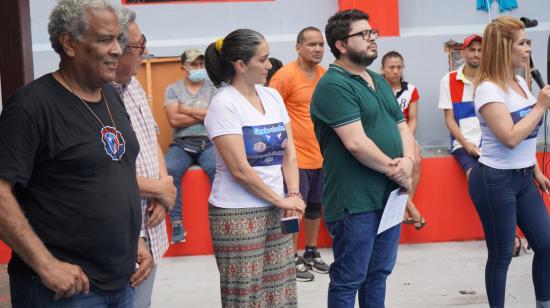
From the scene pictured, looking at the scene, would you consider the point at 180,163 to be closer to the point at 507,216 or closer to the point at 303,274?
the point at 303,274

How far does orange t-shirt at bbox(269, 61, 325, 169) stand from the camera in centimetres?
582

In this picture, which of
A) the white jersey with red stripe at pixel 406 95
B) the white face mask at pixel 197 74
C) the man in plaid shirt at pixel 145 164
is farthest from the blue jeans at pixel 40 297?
the white jersey with red stripe at pixel 406 95

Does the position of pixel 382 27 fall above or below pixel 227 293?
above

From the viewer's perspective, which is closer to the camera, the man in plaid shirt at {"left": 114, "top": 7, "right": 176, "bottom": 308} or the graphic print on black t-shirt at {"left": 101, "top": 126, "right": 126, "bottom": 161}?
the graphic print on black t-shirt at {"left": 101, "top": 126, "right": 126, "bottom": 161}

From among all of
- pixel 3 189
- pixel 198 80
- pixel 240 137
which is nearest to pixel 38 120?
pixel 3 189

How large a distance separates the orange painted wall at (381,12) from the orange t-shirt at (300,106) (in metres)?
1.51

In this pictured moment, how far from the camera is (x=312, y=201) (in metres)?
5.91

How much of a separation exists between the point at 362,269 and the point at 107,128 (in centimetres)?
169

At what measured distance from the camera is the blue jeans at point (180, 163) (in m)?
6.11

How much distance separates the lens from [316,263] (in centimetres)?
581

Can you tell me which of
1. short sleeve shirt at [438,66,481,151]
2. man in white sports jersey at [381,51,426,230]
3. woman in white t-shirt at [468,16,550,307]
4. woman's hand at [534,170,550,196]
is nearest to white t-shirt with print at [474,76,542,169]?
woman in white t-shirt at [468,16,550,307]

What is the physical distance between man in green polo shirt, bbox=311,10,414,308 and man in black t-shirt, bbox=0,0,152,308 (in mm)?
1350

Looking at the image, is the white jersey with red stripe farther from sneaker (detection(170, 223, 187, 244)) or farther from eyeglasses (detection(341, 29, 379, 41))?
eyeglasses (detection(341, 29, 379, 41))

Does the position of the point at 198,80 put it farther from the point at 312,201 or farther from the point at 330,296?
the point at 330,296
